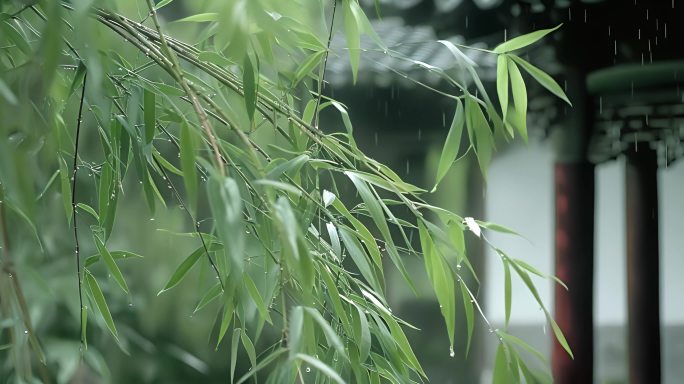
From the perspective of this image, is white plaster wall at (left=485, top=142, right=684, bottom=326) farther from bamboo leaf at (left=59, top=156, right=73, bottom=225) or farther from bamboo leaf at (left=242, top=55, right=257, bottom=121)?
bamboo leaf at (left=242, top=55, right=257, bottom=121)

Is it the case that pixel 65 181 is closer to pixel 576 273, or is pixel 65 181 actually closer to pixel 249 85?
pixel 249 85

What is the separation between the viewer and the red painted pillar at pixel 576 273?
255 centimetres

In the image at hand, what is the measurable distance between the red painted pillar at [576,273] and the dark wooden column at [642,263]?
0.12m

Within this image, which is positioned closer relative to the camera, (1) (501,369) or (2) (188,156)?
(2) (188,156)

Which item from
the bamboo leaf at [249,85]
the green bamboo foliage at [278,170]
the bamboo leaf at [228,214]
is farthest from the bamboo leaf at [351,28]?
the bamboo leaf at [228,214]

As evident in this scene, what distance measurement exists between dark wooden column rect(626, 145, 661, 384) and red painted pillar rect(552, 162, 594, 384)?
0.12 meters

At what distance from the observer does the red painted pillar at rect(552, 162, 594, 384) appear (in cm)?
255

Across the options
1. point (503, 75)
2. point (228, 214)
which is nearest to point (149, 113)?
point (228, 214)

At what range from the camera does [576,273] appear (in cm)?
257

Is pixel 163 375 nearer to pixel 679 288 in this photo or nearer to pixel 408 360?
pixel 679 288

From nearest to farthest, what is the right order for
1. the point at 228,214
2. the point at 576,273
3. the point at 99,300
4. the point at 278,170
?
the point at 228,214
the point at 278,170
the point at 99,300
the point at 576,273

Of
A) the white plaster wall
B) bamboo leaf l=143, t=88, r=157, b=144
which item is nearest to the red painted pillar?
Result: the white plaster wall

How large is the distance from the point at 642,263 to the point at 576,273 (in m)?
0.20

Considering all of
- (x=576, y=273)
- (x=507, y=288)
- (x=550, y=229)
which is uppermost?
(x=507, y=288)
